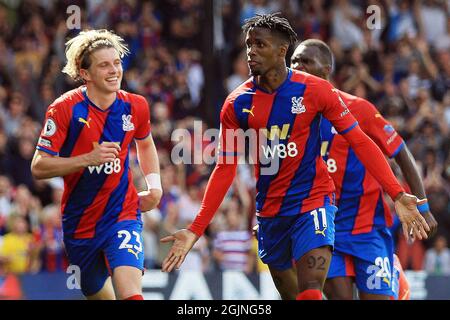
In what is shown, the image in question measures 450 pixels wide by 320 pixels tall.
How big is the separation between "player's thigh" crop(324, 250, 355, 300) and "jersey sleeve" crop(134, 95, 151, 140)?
1.87 meters

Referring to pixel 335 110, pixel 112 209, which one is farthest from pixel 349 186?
pixel 112 209

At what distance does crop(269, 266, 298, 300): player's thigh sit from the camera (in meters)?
8.37

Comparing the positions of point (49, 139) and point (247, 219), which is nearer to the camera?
point (49, 139)

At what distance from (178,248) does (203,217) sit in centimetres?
35

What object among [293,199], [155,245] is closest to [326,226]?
[293,199]

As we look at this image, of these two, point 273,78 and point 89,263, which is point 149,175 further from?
point 273,78

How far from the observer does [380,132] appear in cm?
882

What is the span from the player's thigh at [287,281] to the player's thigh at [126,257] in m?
1.04

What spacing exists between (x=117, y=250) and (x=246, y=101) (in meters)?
1.46

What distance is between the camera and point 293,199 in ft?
26.6

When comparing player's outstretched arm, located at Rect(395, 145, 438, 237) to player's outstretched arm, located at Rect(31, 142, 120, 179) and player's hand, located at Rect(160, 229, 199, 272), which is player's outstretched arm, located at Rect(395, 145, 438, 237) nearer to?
player's hand, located at Rect(160, 229, 199, 272)

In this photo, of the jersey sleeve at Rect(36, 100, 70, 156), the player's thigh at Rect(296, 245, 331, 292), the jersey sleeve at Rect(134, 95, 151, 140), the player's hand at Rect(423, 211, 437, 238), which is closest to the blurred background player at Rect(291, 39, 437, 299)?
the player's hand at Rect(423, 211, 437, 238)

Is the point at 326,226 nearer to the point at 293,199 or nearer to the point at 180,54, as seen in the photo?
the point at 293,199
